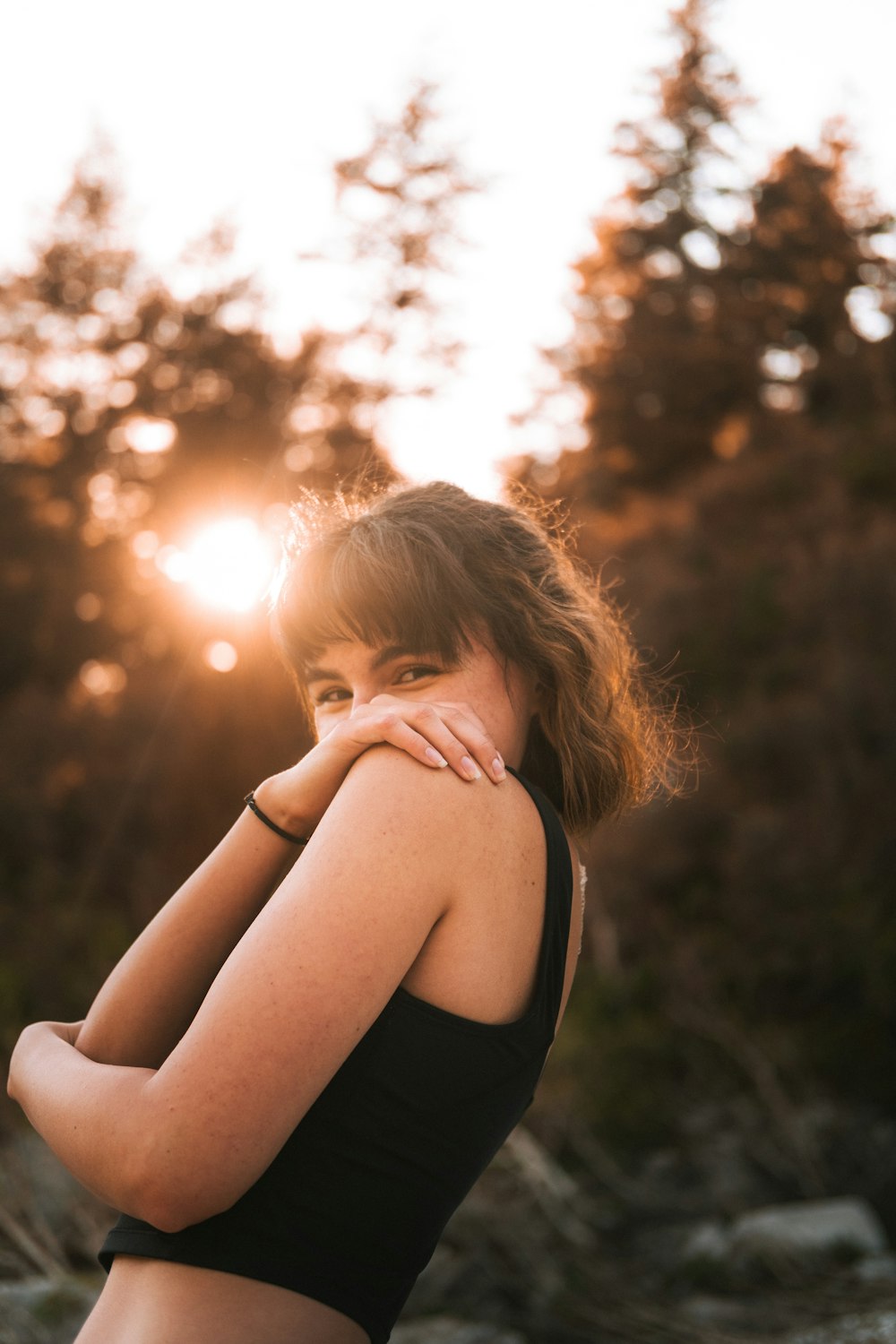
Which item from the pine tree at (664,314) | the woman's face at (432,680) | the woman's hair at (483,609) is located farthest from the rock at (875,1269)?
the pine tree at (664,314)

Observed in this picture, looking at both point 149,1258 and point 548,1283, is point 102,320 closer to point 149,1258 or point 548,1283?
point 548,1283

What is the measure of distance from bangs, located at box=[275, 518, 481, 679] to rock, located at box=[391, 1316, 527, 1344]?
4424 mm

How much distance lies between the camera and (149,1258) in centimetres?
129

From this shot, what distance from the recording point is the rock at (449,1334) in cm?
494

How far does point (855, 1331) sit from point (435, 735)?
15.1 ft

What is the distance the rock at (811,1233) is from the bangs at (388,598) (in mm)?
5400

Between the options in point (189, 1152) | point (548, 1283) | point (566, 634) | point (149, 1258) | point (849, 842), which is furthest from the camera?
point (849, 842)

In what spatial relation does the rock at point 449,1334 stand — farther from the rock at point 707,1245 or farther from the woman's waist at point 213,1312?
the woman's waist at point 213,1312

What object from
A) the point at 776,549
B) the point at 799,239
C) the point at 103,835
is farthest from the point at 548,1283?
the point at 799,239

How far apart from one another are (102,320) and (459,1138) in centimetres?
1284

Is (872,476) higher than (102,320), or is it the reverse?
(102,320)

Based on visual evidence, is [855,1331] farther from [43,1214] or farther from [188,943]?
[188,943]

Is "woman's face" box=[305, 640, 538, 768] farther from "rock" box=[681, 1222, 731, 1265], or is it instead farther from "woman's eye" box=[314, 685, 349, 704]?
"rock" box=[681, 1222, 731, 1265]

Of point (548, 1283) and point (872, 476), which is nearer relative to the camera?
point (548, 1283)
